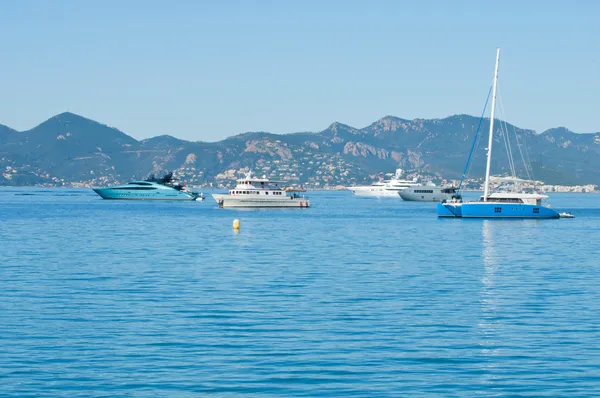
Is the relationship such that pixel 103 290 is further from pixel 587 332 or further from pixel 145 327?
pixel 587 332

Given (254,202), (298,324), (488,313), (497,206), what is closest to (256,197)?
(254,202)

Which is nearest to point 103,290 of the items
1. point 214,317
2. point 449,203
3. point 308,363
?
point 214,317

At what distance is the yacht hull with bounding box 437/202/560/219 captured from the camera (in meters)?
115

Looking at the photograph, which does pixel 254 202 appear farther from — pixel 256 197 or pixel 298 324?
pixel 298 324

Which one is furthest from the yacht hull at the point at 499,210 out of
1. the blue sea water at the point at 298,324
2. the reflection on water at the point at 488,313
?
the blue sea water at the point at 298,324

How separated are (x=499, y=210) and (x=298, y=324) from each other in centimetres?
8803

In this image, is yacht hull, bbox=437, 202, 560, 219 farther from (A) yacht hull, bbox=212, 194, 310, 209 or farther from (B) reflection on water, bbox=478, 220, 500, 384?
(A) yacht hull, bbox=212, 194, 310, 209

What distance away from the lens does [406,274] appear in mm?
47469

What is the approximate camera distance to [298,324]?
30.8 m

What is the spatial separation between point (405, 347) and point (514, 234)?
6291 cm

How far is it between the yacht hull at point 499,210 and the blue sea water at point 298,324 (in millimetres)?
52824

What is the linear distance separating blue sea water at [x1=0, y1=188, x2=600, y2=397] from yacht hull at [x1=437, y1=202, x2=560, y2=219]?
173 ft

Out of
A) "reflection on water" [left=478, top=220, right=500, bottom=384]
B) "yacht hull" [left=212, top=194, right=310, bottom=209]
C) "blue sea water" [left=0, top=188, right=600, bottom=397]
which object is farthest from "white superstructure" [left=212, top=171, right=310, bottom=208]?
"blue sea water" [left=0, top=188, right=600, bottom=397]

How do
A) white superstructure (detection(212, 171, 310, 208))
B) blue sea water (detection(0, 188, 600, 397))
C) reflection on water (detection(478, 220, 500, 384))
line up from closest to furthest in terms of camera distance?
blue sea water (detection(0, 188, 600, 397)), reflection on water (detection(478, 220, 500, 384)), white superstructure (detection(212, 171, 310, 208))
